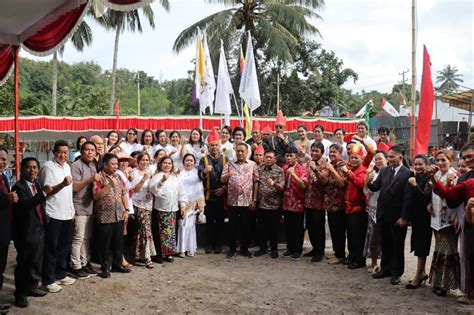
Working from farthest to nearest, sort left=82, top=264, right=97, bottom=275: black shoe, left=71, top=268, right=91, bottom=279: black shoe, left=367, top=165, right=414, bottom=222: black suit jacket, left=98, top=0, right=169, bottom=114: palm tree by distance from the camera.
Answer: left=98, top=0, right=169, bottom=114: palm tree
left=82, top=264, right=97, bottom=275: black shoe
left=71, top=268, right=91, bottom=279: black shoe
left=367, top=165, right=414, bottom=222: black suit jacket

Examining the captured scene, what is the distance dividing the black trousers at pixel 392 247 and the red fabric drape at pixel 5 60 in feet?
18.1

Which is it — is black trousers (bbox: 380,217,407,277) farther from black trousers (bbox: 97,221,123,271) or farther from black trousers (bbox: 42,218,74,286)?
black trousers (bbox: 42,218,74,286)

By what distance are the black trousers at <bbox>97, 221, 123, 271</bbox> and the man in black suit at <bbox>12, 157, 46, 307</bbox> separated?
97 cm

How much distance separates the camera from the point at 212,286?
208 inches

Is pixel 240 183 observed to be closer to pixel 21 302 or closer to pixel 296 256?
pixel 296 256

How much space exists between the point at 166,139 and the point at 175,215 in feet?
5.12

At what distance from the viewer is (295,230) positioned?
6668mm

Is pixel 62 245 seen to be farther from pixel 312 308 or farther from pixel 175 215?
pixel 312 308

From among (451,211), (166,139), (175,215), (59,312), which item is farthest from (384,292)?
(166,139)

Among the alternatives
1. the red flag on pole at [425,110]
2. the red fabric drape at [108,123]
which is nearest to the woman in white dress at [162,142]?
the red flag on pole at [425,110]

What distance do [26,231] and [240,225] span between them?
3.26 meters

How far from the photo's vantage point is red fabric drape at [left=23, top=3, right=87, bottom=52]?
547 cm

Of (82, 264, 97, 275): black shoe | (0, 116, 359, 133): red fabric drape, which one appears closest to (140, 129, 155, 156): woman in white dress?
(82, 264, 97, 275): black shoe

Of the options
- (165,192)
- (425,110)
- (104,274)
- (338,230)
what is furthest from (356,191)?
(104,274)
